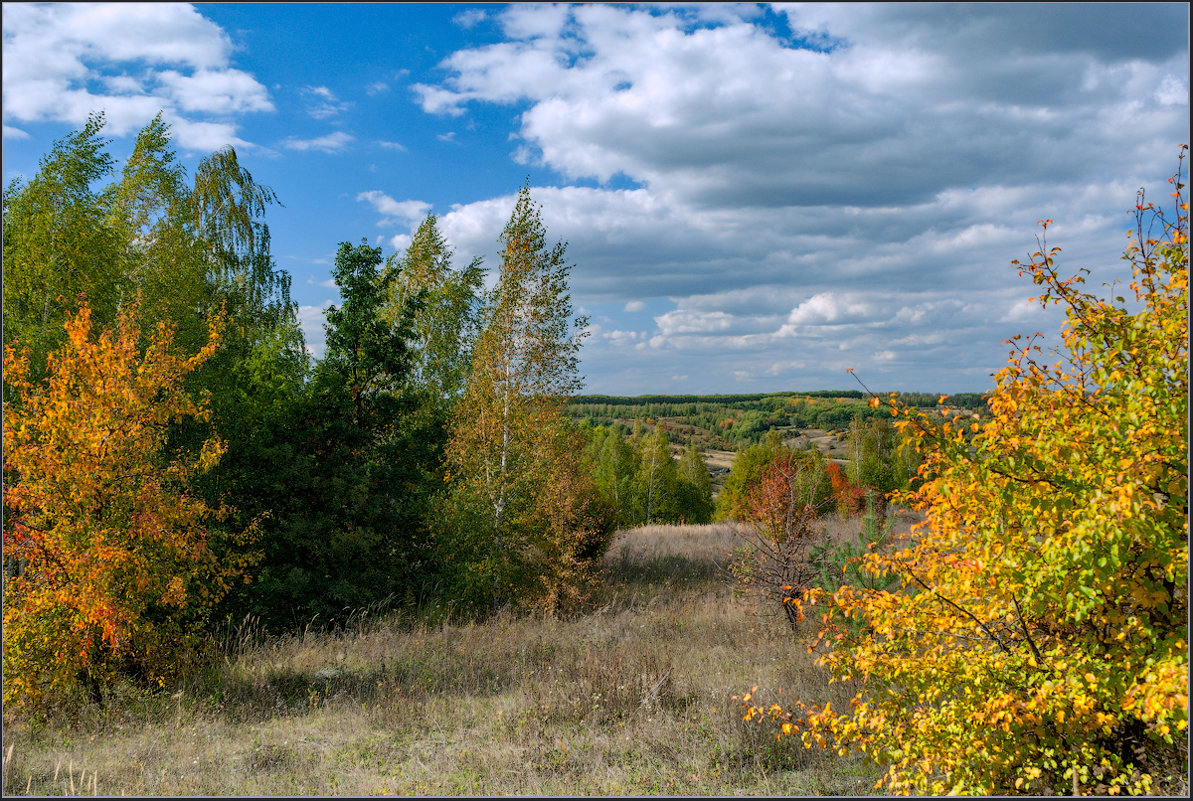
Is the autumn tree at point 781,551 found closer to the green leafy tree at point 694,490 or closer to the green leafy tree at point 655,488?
the green leafy tree at point 655,488

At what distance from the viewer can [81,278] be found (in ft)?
37.8

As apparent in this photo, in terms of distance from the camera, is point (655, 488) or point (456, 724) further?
point (655, 488)

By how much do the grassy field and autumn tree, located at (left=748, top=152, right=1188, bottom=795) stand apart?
1.74 m

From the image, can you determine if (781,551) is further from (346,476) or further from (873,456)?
(873,456)

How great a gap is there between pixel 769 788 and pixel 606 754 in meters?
1.59

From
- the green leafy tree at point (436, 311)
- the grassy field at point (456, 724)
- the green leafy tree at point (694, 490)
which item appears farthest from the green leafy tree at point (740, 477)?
the grassy field at point (456, 724)

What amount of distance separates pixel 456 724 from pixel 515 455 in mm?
7658

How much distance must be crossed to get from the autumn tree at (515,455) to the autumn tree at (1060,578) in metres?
9.52

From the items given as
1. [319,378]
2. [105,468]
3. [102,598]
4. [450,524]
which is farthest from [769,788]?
[319,378]

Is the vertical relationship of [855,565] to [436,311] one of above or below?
below

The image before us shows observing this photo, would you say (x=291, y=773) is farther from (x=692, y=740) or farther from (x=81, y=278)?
Answer: (x=81, y=278)

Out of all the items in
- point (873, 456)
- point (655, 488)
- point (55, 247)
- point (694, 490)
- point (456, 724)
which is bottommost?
point (694, 490)

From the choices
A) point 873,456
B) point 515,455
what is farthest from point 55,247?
point 873,456

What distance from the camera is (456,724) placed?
7480mm
